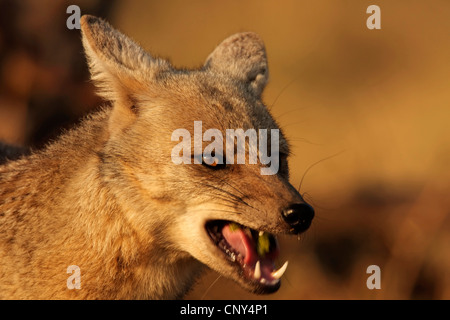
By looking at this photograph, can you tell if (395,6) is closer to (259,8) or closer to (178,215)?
(259,8)

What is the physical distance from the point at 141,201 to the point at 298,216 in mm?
1172

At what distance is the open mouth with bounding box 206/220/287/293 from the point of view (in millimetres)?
4688

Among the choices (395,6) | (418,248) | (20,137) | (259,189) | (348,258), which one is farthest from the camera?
(395,6)

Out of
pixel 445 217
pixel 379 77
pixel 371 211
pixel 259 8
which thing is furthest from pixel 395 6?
pixel 445 217

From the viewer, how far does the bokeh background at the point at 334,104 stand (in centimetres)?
1047

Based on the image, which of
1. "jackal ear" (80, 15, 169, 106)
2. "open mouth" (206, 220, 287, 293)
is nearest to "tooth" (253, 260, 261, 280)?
"open mouth" (206, 220, 287, 293)

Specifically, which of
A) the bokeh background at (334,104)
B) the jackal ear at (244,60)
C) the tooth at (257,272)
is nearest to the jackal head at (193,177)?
the tooth at (257,272)

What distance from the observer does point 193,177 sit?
4738 millimetres

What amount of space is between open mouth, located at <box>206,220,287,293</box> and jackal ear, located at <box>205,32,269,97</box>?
5.13 feet

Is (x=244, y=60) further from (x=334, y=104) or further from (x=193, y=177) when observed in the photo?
(x=334, y=104)

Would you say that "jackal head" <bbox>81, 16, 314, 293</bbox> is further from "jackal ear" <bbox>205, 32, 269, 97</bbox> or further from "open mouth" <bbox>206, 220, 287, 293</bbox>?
"jackal ear" <bbox>205, 32, 269, 97</bbox>

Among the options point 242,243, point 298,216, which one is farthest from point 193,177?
point 298,216

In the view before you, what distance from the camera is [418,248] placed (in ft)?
32.4

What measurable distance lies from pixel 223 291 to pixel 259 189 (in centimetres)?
581
